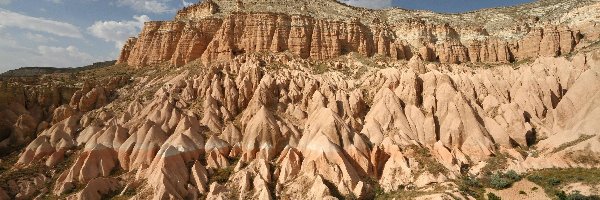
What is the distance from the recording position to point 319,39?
237ft

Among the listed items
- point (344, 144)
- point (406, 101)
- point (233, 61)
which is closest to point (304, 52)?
point (233, 61)

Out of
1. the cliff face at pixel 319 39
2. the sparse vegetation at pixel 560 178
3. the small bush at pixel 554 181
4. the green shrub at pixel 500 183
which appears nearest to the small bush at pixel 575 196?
the sparse vegetation at pixel 560 178

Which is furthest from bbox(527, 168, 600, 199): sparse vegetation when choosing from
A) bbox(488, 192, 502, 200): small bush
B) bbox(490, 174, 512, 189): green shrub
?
bbox(488, 192, 502, 200): small bush

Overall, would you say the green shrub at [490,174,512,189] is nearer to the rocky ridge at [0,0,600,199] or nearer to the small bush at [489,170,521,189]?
the small bush at [489,170,521,189]

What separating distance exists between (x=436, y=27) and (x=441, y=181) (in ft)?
138

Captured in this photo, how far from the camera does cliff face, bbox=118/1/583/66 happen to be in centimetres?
7081

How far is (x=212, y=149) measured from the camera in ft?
163

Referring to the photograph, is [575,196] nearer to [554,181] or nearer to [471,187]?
[554,181]

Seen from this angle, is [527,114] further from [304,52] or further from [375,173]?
[304,52]

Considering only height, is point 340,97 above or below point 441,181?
above

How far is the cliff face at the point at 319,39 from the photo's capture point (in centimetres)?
7081

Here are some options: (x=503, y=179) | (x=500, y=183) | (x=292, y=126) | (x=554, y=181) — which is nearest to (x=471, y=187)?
(x=500, y=183)

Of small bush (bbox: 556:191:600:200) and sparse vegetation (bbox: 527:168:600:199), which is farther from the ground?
sparse vegetation (bbox: 527:168:600:199)

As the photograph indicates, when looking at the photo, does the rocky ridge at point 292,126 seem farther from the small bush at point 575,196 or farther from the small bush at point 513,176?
the small bush at point 575,196
